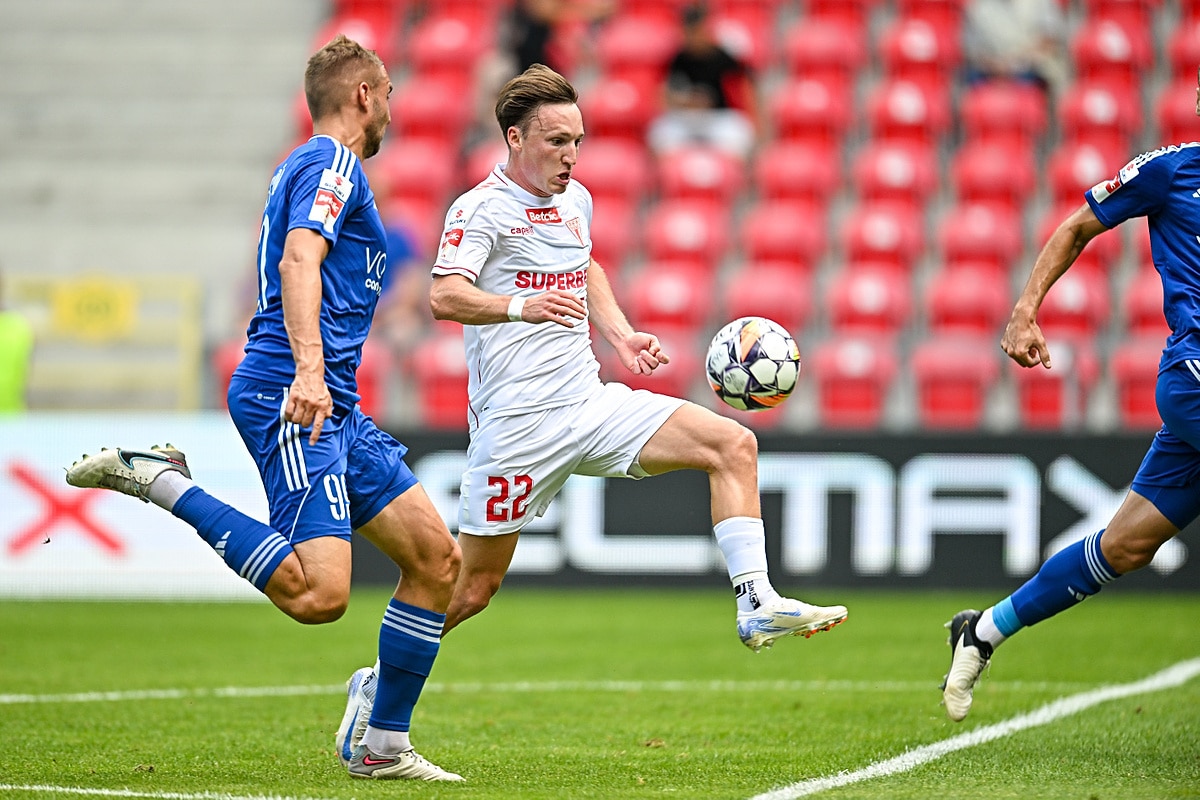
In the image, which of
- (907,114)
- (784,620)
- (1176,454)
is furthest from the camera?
(907,114)

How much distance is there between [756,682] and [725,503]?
2655 millimetres

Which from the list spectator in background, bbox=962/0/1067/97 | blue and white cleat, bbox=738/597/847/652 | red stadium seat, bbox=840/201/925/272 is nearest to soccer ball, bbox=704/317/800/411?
blue and white cleat, bbox=738/597/847/652

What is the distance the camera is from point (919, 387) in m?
13.2

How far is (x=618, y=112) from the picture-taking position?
641 inches

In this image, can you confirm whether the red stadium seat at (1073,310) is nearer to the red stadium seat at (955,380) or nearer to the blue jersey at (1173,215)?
the red stadium seat at (955,380)

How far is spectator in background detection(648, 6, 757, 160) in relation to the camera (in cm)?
1547

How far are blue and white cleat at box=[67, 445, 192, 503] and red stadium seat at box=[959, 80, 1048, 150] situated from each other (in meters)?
11.4

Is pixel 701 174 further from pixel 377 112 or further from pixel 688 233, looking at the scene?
pixel 377 112

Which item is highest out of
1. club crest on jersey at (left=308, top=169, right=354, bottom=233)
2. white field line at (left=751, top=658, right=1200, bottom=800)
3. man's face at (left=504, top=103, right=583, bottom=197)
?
man's face at (left=504, top=103, right=583, bottom=197)

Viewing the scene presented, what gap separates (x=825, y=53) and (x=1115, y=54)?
283cm

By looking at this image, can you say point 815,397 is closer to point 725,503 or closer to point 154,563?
point 154,563

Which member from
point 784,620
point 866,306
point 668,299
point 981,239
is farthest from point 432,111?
point 784,620

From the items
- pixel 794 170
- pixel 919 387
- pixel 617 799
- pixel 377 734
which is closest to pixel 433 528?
pixel 377 734

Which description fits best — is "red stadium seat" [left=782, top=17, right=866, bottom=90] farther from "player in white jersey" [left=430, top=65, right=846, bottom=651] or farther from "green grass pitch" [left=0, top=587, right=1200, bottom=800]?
"player in white jersey" [left=430, top=65, right=846, bottom=651]
